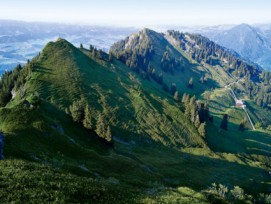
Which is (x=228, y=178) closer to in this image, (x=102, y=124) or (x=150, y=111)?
(x=150, y=111)

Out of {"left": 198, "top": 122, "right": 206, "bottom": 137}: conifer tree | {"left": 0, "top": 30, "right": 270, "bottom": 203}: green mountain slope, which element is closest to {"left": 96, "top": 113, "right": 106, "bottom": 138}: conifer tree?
{"left": 0, "top": 30, "right": 270, "bottom": 203}: green mountain slope

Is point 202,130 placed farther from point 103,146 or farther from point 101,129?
point 103,146

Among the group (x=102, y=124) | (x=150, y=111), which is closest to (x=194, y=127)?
(x=150, y=111)

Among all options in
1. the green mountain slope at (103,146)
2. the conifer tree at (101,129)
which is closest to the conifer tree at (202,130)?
the green mountain slope at (103,146)

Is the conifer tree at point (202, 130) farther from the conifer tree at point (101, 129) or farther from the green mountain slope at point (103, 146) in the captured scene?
the conifer tree at point (101, 129)

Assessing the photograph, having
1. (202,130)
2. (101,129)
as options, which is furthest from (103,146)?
(202,130)

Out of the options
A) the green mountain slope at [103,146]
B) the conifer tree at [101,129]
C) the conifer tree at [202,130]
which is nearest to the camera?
the green mountain slope at [103,146]

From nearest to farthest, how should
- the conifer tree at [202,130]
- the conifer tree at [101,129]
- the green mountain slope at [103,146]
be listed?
the green mountain slope at [103,146]
the conifer tree at [101,129]
the conifer tree at [202,130]

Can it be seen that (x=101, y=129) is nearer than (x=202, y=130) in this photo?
Yes
